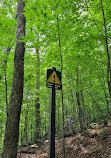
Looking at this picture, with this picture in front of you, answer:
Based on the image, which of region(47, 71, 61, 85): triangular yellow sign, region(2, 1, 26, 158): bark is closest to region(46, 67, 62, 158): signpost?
region(47, 71, 61, 85): triangular yellow sign

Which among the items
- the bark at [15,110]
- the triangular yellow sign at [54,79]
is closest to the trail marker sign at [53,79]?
the triangular yellow sign at [54,79]

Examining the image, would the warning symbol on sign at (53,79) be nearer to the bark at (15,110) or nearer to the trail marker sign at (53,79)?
the trail marker sign at (53,79)

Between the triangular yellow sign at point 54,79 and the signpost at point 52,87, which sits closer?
the signpost at point 52,87

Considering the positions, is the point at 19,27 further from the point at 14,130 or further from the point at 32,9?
the point at 14,130

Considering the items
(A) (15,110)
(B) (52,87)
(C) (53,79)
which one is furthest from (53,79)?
(A) (15,110)

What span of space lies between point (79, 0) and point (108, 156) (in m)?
5.22

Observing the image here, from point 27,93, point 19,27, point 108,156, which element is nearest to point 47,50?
point 19,27

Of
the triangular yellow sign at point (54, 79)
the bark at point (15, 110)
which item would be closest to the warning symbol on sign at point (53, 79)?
the triangular yellow sign at point (54, 79)

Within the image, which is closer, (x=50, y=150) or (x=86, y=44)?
(x=50, y=150)

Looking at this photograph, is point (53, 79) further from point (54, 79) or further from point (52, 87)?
point (52, 87)

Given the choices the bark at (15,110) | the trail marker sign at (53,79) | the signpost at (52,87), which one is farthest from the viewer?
the bark at (15,110)

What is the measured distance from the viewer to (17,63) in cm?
460

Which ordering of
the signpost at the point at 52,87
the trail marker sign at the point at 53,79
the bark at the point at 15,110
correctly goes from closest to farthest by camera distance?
the signpost at the point at 52,87, the trail marker sign at the point at 53,79, the bark at the point at 15,110

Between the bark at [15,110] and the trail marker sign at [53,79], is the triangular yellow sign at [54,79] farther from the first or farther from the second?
the bark at [15,110]
